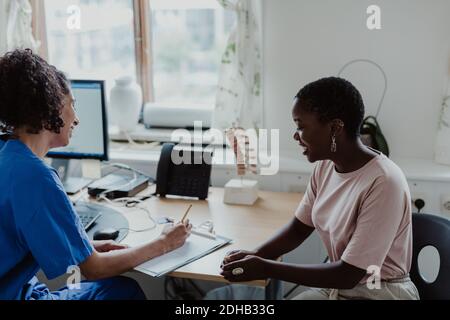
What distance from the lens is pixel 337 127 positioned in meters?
1.45

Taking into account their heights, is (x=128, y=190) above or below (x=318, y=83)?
below

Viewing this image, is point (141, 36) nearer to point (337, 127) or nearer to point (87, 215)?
point (87, 215)

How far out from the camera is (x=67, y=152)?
2229mm

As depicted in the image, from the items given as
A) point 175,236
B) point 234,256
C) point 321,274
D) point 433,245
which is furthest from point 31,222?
point 433,245

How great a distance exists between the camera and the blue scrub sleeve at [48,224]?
133 cm

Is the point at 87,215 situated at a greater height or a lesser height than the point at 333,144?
lesser

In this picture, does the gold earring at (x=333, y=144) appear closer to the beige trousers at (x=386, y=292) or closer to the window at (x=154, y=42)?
the beige trousers at (x=386, y=292)

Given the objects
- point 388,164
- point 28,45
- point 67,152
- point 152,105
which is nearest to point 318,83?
point 388,164

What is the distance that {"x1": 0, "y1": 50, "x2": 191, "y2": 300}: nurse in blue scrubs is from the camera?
133cm

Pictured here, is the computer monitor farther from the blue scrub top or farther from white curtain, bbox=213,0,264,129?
the blue scrub top

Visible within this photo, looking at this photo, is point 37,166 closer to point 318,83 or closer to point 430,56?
point 318,83

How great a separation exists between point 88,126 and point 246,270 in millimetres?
1031

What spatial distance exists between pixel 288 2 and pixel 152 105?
0.88 meters

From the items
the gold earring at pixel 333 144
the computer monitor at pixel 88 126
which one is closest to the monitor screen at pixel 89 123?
the computer monitor at pixel 88 126
